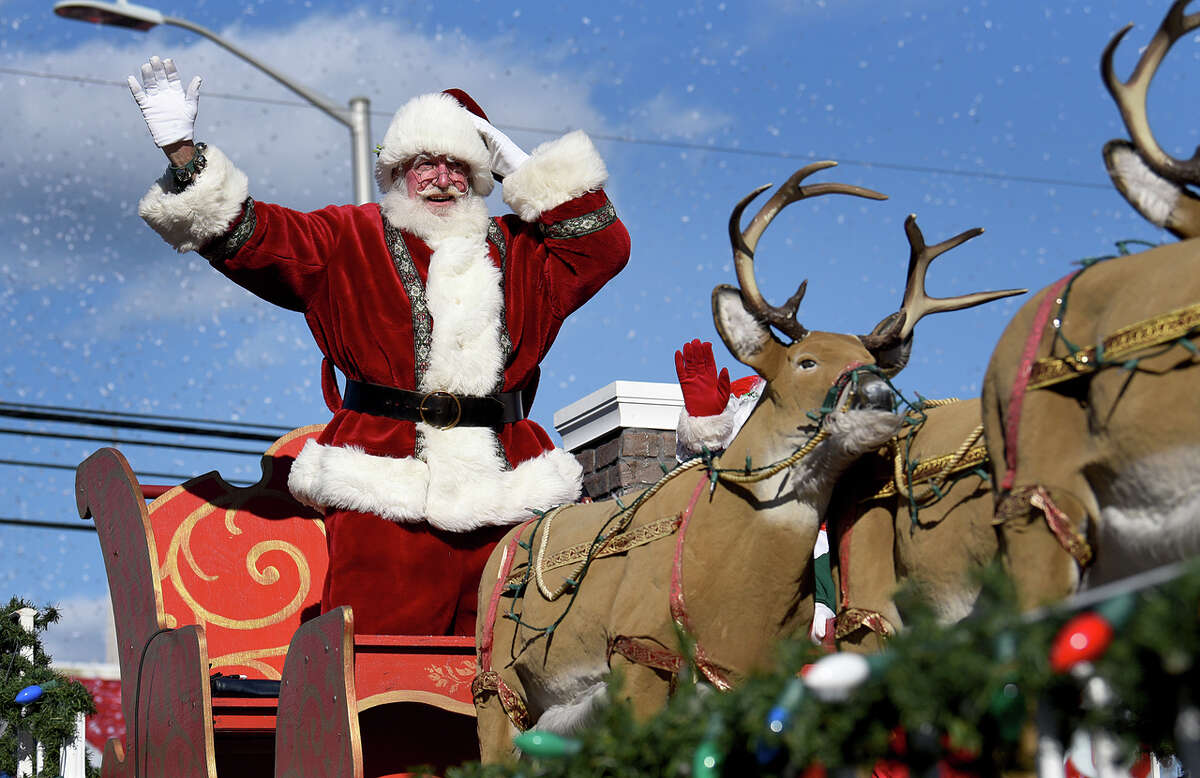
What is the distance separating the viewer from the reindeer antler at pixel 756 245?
131 inches

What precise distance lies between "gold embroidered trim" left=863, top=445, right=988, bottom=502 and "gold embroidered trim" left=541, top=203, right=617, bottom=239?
5.78 ft

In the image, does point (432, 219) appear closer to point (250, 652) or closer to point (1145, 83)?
point (250, 652)

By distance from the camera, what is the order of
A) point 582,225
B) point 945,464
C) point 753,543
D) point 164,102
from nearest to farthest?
1. point 945,464
2. point 753,543
3. point 164,102
4. point 582,225

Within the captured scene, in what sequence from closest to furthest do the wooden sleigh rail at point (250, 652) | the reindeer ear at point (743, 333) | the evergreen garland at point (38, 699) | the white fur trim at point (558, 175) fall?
the reindeer ear at point (743, 333) < the wooden sleigh rail at point (250, 652) < the white fur trim at point (558, 175) < the evergreen garland at point (38, 699)

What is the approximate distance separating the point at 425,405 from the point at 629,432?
2.06m

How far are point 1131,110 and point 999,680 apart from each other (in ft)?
4.55

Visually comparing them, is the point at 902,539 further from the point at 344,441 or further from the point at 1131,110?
the point at 344,441

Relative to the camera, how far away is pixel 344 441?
4.47 metres

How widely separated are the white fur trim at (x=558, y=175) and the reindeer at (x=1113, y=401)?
2.22 metres

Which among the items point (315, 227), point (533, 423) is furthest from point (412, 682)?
point (315, 227)

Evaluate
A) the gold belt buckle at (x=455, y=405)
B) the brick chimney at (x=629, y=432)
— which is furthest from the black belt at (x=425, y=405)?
the brick chimney at (x=629, y=432)

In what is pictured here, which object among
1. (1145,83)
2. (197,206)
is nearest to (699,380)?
(197,206)

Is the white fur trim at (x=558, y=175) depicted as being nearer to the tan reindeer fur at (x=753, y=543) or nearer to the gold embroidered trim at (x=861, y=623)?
the tan reindeer fur at (x=753, y=543)

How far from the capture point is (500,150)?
4.96 meters
